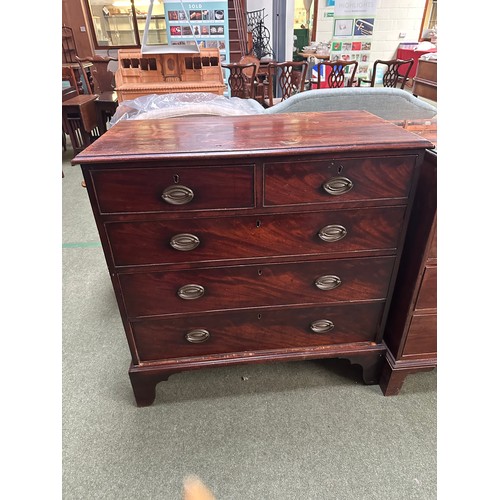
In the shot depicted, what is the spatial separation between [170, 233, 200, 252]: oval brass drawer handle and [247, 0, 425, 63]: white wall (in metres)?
6.00

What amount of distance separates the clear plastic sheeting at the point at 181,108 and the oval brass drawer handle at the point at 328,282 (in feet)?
2.95

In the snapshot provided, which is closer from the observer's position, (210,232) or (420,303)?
(210,232)

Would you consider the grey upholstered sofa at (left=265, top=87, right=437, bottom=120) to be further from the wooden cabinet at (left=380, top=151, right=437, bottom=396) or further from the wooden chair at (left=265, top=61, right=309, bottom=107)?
the wooden chair at (left=265, top=61, right=309, bottom=107)

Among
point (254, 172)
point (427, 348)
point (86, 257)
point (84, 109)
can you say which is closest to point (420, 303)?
point (427, 348)

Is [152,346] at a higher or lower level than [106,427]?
higher

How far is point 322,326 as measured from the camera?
1.25 metres

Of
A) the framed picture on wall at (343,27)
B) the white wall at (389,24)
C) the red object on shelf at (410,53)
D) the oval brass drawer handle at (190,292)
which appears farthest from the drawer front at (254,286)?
the white wall at (389,24)

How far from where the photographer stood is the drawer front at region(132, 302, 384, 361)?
119 centimetres

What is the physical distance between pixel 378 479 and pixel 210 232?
970 mm

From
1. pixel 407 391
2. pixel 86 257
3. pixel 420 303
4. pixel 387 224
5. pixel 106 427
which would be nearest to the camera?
pixel 387 224

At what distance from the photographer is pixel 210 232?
39.8 inches

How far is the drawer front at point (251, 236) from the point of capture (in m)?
0.99

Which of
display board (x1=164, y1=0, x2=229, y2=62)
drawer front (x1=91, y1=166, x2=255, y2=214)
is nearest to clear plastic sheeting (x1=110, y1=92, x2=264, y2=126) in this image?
drawer front (x1=91, y1=166, x2=255, y2=214)

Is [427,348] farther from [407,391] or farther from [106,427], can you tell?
[106,427]
